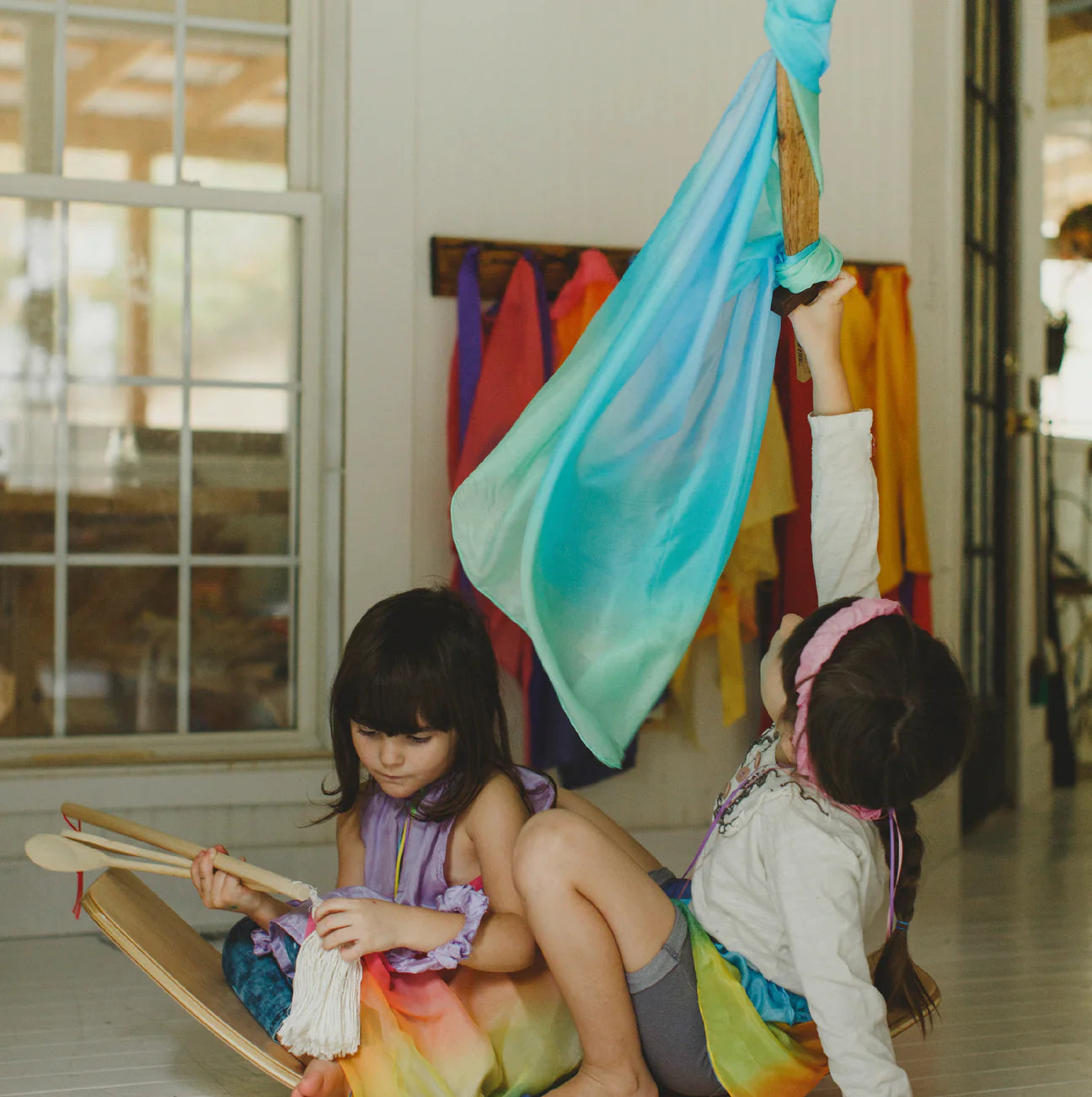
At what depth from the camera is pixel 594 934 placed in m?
1.38

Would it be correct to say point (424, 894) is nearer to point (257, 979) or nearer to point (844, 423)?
point (257, 979)

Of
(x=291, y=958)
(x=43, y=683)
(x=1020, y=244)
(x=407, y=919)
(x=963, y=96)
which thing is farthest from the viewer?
(x=1020, y=244)

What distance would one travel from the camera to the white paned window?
2496 mm

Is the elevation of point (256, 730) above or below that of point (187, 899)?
above

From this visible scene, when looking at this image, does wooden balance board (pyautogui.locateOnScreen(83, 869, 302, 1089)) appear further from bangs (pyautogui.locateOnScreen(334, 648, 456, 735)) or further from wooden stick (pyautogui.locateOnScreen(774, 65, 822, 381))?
wooden stick (pyautogui.locateOnScreen(774, 65, 822, 381))

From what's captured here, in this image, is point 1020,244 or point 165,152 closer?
point 165,152

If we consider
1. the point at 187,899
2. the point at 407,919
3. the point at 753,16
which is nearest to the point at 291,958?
the point at 407,919

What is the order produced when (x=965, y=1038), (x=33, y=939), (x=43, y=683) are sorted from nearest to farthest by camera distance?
(x=965, y=1038) → (x=33, y=939) → (x=43, y=683)

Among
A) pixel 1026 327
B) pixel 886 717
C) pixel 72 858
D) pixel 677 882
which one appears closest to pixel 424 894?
pixel 677 882

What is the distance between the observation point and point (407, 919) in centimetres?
142

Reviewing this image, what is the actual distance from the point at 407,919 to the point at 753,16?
2173mm

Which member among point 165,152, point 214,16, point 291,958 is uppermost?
point 214,16

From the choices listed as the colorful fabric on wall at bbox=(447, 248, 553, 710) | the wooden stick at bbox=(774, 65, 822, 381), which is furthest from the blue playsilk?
the colorful fabric on wall at bbox=(447, 248, 553, 710)

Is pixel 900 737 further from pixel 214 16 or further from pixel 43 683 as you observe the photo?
pixel 214 16
